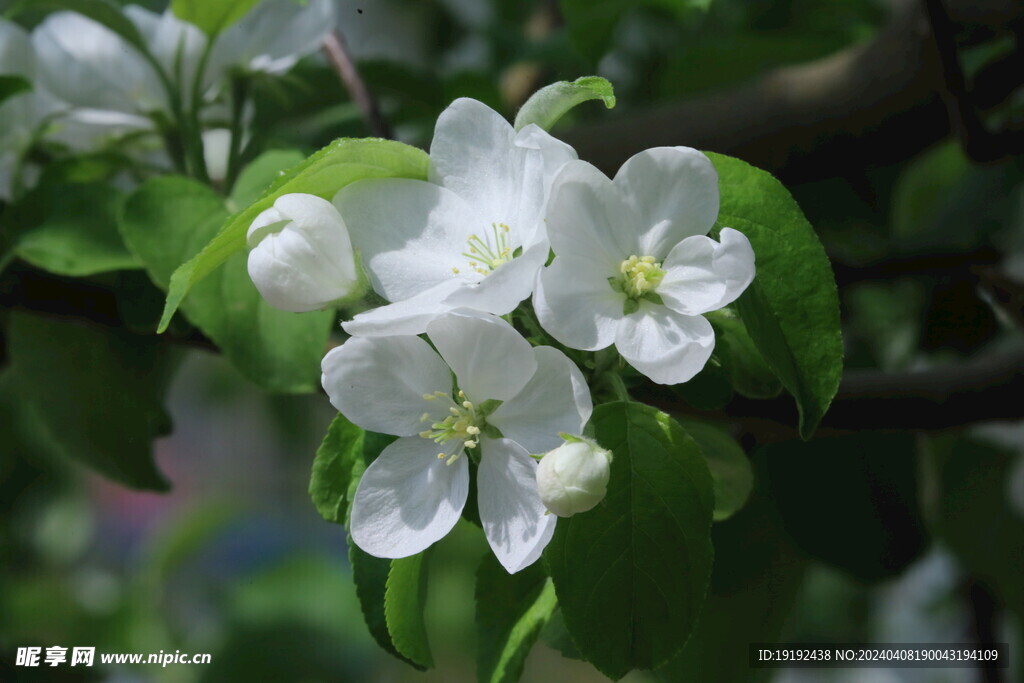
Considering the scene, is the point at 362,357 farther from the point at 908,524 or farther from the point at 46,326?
the point at 908,524

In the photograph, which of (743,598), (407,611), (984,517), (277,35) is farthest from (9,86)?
(984,517)

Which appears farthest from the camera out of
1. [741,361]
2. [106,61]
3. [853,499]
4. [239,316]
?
[853,499]

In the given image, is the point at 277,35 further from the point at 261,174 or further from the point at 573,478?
the point at 573,478

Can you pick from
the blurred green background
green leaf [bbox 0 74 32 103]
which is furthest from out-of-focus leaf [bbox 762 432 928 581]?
green leaf [bbox 0 74 32 103]

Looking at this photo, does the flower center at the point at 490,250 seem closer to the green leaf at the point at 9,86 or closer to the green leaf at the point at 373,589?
the green leaf at the point at 373,589

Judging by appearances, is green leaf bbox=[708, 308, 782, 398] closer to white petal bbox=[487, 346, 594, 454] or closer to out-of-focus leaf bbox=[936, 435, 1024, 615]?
white petal bbox=[487, 346, 594, 454]

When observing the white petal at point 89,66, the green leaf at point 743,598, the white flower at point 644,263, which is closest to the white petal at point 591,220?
the white flower at point 644,263

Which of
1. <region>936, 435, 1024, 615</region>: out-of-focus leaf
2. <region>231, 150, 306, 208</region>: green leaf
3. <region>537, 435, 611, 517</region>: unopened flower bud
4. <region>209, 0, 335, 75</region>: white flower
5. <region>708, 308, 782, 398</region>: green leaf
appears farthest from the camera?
<region>936, 435, 1024, 615</region>: out-of-focus leaf
